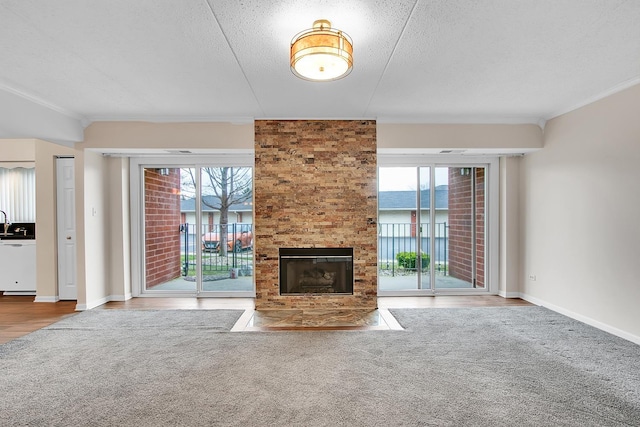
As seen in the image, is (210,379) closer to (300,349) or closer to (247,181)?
(300,349)

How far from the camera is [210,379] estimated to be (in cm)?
270

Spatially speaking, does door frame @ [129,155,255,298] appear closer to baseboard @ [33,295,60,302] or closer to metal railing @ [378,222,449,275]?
baseboard @ [33,295,60,302]

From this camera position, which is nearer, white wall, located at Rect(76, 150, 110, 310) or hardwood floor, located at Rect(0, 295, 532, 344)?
hardwood floor, located at Rect(0, 295, 532, 344)

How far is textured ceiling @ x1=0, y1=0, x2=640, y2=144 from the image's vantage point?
218 cm

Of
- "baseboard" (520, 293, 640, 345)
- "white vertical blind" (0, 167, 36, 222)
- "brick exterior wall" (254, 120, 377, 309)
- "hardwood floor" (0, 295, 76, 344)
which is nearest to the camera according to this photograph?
"baseboard" (520, 293, 640, 345)

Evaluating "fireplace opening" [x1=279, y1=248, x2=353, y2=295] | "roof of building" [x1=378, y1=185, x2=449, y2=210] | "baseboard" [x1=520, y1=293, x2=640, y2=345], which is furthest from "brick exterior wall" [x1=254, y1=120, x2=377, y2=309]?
"baseboard" [x1=520, y1=293, x2=640, y2=345]

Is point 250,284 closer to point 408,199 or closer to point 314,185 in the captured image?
point 314,185

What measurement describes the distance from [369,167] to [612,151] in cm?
264

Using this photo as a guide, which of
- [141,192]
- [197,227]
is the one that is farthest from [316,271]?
[141,192]

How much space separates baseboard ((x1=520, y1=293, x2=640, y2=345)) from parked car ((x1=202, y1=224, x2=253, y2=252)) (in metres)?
4.26

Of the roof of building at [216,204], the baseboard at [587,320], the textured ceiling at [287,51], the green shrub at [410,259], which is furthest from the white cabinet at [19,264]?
the baseboard at [587,320]

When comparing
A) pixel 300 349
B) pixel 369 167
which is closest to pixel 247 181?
pixel 369 167

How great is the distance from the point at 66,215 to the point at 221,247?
7.53 feet

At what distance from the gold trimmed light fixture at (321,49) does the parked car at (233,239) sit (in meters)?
3.39
